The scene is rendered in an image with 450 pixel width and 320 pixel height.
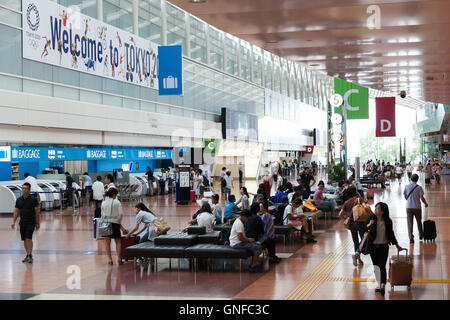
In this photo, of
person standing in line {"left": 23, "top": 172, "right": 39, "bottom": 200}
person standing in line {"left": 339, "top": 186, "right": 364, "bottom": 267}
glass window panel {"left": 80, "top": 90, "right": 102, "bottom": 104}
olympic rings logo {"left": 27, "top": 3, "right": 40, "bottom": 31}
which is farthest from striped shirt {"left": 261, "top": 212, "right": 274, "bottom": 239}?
glass window panel {"left": 80, "top": 90, "right": 102, "bottom": 104}

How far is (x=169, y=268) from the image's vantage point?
12156 mm

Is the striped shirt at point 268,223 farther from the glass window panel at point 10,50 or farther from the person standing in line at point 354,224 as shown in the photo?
the glass window panel at point 10,50

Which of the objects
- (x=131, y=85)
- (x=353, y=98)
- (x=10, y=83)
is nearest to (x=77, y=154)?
(x=10, y=83)

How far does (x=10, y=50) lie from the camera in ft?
82.0

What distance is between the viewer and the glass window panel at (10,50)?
24.6 m

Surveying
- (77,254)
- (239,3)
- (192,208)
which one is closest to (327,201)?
(192,208)

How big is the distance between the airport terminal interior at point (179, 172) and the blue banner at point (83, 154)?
9cm

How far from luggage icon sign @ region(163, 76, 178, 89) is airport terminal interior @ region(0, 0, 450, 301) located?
0.07m

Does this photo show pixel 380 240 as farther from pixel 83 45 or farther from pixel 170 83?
pixel 83 45

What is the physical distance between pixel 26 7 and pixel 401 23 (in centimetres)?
1755

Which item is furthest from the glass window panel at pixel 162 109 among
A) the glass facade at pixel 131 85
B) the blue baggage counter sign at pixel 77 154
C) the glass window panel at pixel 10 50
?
the glass window panel at pixel 10 50

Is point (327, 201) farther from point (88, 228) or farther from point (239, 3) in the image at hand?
point (239, 3)

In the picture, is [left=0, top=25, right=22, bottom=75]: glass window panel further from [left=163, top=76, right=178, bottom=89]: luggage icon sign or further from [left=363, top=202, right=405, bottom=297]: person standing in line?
[left=363, top=202, right=405, bottom=297]: person standing in line

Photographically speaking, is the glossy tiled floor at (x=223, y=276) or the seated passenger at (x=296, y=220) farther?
the seated passenger at (x=296, y=220)
